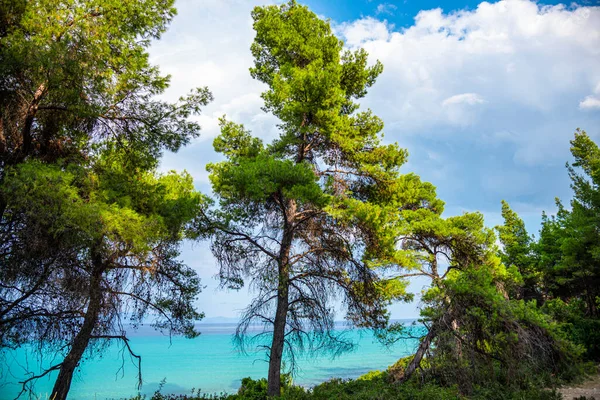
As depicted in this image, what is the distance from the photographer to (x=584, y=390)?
9555 mm

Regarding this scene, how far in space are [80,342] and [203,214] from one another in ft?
12.5

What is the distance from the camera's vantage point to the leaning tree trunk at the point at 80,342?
23.4 feet

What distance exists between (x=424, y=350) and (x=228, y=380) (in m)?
26.1

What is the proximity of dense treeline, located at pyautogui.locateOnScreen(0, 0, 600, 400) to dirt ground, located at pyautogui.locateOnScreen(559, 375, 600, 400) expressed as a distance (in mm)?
418

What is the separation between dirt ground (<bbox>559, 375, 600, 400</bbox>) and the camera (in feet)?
28.4

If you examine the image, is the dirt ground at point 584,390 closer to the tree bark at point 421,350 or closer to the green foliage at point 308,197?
the tree bark at point 421,350

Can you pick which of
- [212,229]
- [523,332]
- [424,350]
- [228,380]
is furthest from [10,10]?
[228,380]

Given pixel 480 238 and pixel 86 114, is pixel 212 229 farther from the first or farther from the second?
pixel 480 238

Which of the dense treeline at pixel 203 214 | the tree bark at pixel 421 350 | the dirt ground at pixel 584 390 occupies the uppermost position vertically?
the dense treeline at pixel 203 214

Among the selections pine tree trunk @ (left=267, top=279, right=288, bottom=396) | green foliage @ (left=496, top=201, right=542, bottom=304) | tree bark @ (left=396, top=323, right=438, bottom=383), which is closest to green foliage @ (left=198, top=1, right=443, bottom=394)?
pine tree trunk @ (left=267, top=279, right=288, bottom=396)

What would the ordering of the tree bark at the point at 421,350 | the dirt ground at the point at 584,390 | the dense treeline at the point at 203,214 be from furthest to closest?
the tree bark at the point at 421,350, the dirt ground at the point at 584,390, the dense treeline at the point at 203,214

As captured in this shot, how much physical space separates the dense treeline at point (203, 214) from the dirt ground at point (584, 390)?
0.42 meters

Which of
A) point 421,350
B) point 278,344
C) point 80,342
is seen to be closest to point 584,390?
point 421,350

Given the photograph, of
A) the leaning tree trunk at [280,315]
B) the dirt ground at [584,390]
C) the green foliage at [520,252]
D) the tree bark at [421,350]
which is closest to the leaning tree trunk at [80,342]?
the leaning tree trunk at [280,315]
